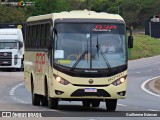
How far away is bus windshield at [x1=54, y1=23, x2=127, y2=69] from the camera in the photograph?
21.4 meters

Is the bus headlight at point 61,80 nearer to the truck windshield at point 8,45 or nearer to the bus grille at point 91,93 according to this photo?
the bus grille at point 91,93

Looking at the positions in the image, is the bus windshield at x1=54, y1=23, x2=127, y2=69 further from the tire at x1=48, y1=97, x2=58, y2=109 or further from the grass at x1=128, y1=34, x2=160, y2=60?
the grass at x1=128, y1=34, x2=160, y2=60

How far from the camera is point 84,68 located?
69.8 feet

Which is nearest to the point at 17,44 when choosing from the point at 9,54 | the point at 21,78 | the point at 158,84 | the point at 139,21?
the point at 9,54

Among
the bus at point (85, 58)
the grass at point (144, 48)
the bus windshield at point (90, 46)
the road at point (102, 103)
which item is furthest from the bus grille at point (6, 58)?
the bus windshield at point (90, 46)

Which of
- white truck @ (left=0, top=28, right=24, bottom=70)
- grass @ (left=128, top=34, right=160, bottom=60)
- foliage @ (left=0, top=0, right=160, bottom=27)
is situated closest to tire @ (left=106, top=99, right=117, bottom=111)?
white truck @ (left=0, top=28, right=24, bottom=70)

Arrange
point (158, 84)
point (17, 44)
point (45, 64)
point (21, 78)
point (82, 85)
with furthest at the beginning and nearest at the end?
point (17, 44)
point (21, 78)
point (158, 84)
point (45, 64)
point (82, 85)

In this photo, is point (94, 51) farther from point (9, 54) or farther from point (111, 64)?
point (9, 54)

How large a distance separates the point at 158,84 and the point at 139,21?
102177 mm

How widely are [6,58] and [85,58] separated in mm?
36475

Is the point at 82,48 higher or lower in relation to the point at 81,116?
higher

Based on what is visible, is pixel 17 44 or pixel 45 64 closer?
pixel 45 64

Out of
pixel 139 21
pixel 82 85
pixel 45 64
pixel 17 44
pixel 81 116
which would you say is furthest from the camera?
pixel 139 21

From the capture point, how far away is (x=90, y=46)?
21.5 m
